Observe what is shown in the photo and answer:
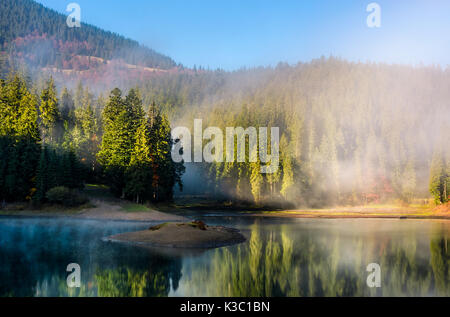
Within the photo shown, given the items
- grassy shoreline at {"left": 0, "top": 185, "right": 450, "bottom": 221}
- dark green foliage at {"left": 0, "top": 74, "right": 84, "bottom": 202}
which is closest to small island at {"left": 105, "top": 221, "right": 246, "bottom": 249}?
grassy shoreline at {"left": 0, "top": 185, "right": 450, "bottom": 221}

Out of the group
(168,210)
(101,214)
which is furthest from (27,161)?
(168,210)

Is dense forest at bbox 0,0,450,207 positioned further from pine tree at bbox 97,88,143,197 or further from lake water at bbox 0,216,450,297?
lake water at bbox 0,216,450,297

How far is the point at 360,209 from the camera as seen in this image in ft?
306

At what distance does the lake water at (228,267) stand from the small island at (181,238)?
6.23 feet

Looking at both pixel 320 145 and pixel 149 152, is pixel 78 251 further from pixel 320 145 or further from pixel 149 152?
pixel 320 145

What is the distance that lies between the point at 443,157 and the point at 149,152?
66.5 metres

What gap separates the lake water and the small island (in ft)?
6.23

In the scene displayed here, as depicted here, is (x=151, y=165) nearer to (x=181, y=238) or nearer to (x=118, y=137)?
(x=118, y=137)

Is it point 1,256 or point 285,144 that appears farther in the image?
point 285,144

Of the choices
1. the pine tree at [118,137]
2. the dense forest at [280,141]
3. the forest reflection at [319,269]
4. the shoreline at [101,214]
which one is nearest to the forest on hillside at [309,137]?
the pine tree at [118,137]

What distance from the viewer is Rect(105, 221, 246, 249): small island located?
116 ft

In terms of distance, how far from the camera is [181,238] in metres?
36.2

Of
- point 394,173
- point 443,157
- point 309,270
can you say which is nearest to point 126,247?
point 309,270

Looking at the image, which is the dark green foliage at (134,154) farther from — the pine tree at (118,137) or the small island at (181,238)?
the small island at (181,238)
